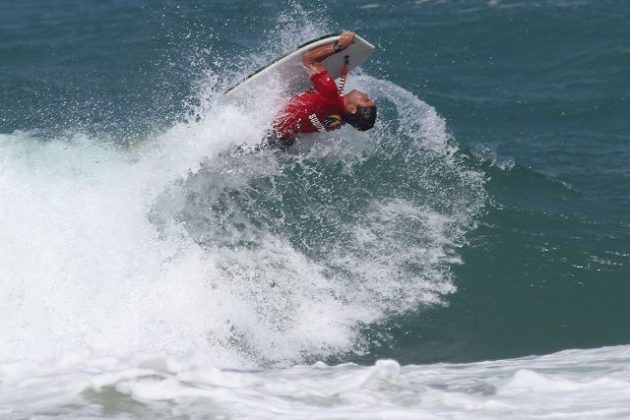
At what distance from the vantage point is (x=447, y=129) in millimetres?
13469

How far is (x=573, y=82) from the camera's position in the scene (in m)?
14.8

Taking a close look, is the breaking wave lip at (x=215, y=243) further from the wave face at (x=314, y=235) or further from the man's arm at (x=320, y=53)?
the man's arm at (x=320, y=53)

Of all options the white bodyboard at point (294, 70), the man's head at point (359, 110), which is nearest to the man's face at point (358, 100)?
the man's head at point (359, 110)

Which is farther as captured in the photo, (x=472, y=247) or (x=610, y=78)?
(x=610, y=78)

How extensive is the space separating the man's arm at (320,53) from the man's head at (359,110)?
614 millimetres

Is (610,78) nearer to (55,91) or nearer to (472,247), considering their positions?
(472,247)

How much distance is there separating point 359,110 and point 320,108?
1.75ft

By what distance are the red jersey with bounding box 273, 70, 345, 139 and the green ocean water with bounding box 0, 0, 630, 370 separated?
72 cm

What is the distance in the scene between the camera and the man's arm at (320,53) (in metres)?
10.5

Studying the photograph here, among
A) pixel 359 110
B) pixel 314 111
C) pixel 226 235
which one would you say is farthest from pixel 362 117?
pixel 226 235

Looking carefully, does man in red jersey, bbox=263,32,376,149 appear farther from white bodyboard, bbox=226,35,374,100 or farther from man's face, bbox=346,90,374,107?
white bodyboard, bbox=226,35,374,100

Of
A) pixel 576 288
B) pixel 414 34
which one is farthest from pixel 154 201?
pixel 414 34

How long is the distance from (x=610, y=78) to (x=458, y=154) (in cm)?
408

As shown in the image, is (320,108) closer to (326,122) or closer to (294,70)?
(326,122)
